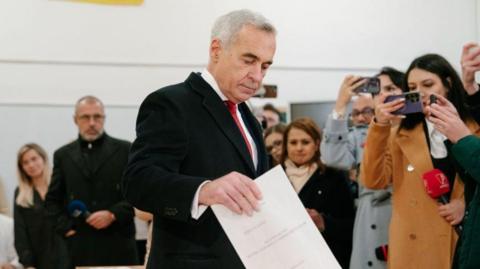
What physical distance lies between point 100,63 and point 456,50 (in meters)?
3.82

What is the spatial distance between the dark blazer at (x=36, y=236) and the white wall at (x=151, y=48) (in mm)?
1100

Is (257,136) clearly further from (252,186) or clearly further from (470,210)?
(470,210)

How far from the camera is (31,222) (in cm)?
518

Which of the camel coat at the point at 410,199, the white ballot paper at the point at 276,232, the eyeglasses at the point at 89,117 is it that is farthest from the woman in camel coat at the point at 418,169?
the eyeglasses at the point at 89,117

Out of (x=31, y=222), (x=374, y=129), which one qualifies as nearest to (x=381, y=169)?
(x=374, y=129)

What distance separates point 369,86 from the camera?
3.63m

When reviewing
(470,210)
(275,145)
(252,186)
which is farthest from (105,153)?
(252,186)

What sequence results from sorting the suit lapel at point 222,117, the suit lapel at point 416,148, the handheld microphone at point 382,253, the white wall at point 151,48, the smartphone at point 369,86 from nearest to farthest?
1. the suit lapel at point 222,117
2. the suit lapel at point 416,148
3. the handheld microphone at point 382,253
4. the smartphone at point 369,86
5. the white wall at point 151,48

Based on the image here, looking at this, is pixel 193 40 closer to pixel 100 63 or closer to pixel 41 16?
pixel 100 63

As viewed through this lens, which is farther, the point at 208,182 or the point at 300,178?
the point at 300,178

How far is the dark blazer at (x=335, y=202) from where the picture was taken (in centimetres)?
367

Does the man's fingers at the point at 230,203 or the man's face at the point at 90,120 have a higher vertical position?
the man's face at the point at 90,120

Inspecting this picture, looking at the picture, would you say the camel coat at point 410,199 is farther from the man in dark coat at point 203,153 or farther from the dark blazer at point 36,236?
the dark blazer at point 36,236

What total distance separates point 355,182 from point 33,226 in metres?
2.46
